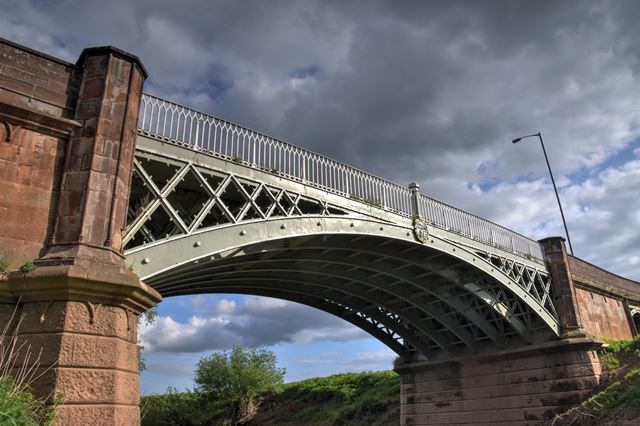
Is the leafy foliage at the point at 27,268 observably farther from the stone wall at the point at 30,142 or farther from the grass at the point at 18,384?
the grass at the point at 18,384

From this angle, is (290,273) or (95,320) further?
(290,273)

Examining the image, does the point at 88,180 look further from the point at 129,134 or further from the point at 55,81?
the point at 55,81

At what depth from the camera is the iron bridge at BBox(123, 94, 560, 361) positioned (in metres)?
11.5

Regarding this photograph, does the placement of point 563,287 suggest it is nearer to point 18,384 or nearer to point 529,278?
point 529,278

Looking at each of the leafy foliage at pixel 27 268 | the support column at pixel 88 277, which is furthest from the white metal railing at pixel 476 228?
the leafy foliage at pixel 27 268

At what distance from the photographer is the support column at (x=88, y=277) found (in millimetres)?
7645

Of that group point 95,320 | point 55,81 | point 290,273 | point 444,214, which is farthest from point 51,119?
point 444,214

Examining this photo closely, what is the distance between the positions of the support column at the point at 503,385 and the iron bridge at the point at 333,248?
0.67 m

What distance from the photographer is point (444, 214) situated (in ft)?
65.0

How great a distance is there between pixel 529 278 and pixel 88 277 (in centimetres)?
1965

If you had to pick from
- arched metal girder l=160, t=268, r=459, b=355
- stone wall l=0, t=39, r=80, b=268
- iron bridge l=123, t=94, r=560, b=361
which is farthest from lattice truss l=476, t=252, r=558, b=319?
stone wall l=0, t=39, r=80, b=268

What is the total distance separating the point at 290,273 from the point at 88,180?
36.5ft

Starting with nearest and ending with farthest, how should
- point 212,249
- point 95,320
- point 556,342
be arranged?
point 95,320 < point 212,249 < point 556,342

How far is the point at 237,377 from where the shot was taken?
118ft
